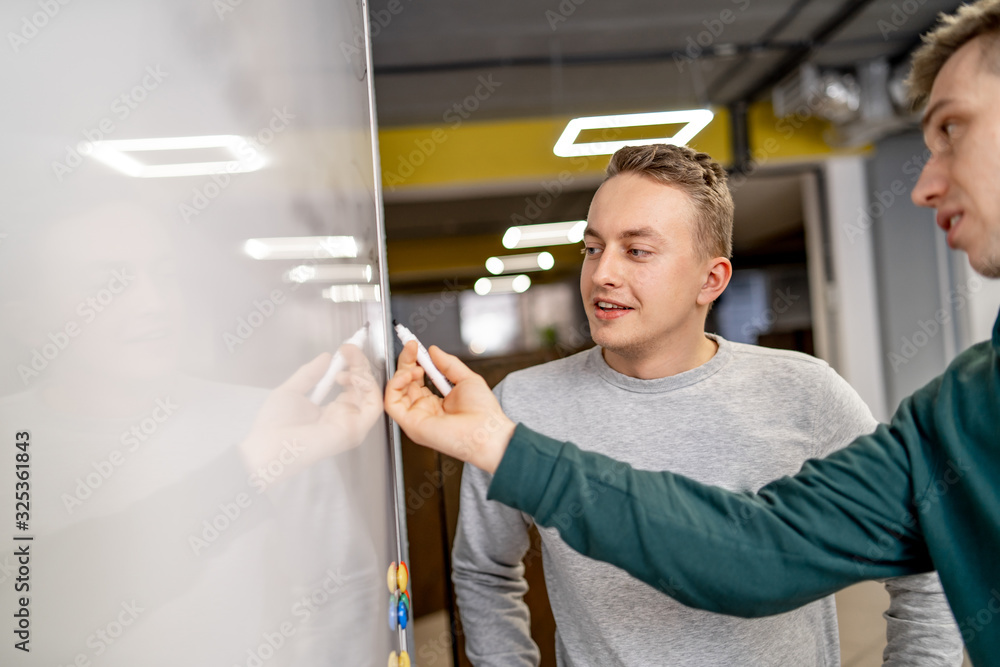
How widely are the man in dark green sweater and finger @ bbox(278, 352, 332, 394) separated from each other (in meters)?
0.21

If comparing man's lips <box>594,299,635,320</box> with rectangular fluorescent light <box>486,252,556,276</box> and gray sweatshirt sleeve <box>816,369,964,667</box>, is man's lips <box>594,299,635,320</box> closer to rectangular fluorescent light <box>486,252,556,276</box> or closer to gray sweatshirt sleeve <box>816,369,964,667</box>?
gray sweatshirt sleeve <box>816,369,964,667</box>

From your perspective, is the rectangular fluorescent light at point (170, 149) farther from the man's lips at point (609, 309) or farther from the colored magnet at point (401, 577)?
the man's lips at point (609, 309)

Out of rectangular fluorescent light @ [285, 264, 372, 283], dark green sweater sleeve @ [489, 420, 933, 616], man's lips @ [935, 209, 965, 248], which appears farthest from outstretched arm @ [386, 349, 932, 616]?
man's lips @ [935, 209, 965, 248]

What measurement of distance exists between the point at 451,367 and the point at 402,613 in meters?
0.35

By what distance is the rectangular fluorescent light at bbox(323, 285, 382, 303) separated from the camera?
66 centimetres

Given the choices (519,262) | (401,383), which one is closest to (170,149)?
(401,383)

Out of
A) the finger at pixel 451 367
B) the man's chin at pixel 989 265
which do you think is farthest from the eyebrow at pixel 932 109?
the finger at pixel 451 367

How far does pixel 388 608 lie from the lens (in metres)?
0.87

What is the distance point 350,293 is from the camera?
0.74 metres

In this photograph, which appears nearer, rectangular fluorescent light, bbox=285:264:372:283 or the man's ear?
rectangular fluorescent light, bbox=285:264:372:283

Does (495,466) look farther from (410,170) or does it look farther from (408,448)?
(410,170)

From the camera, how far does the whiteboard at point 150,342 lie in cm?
41

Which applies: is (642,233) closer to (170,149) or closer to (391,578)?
(391,578)

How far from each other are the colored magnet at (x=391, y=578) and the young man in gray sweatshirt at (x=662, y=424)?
0.31 meters
